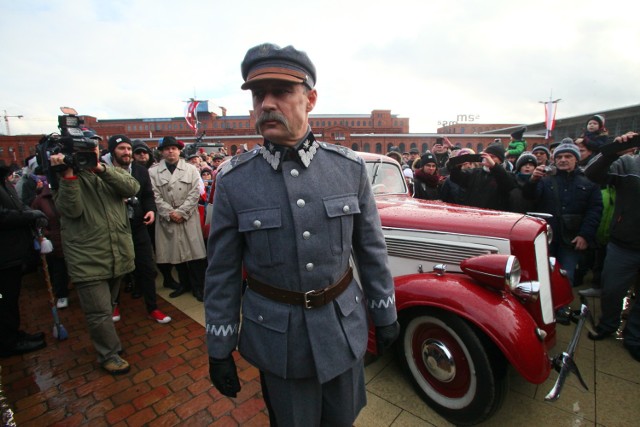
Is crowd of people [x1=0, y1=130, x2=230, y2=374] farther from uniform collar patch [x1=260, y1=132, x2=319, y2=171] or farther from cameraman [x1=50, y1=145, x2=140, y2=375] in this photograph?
uniform collar patch [x1=260, y1=132, x2=319, y2=171]

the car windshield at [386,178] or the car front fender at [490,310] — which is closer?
the car front fender at [490,310]

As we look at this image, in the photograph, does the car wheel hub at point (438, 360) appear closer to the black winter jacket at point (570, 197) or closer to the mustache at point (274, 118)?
the mustache at point (274, 118)

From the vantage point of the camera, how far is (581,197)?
367 centimetres

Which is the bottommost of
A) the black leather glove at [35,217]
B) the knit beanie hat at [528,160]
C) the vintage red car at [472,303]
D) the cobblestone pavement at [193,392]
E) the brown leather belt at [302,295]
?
the cobblestone pavement at [193,392]

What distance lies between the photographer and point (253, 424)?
224 centimetres

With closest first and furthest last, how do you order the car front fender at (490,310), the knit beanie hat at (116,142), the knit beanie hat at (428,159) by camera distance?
1. the car front fender at (490,310)
2. the knit beanie hat at (116,142)
3. the knit beanie hat at (428,159)

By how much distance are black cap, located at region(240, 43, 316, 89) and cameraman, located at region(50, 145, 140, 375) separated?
80.3 inches

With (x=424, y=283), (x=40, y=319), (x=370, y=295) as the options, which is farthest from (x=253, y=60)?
(x=40, y=319)

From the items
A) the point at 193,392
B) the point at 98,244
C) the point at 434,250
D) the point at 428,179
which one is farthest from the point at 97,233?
the point at 428,179

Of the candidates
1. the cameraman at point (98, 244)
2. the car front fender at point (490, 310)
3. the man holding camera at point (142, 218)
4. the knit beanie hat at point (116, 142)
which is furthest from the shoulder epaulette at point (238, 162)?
the knit beanie hat at point (116, 142)

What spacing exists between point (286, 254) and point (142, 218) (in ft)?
10.3

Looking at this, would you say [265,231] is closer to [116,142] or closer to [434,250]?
[434,250]

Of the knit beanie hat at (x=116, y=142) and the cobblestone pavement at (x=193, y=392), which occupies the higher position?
the knit beanie hat at (x=116, y=142)

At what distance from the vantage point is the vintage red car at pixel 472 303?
205 cm
